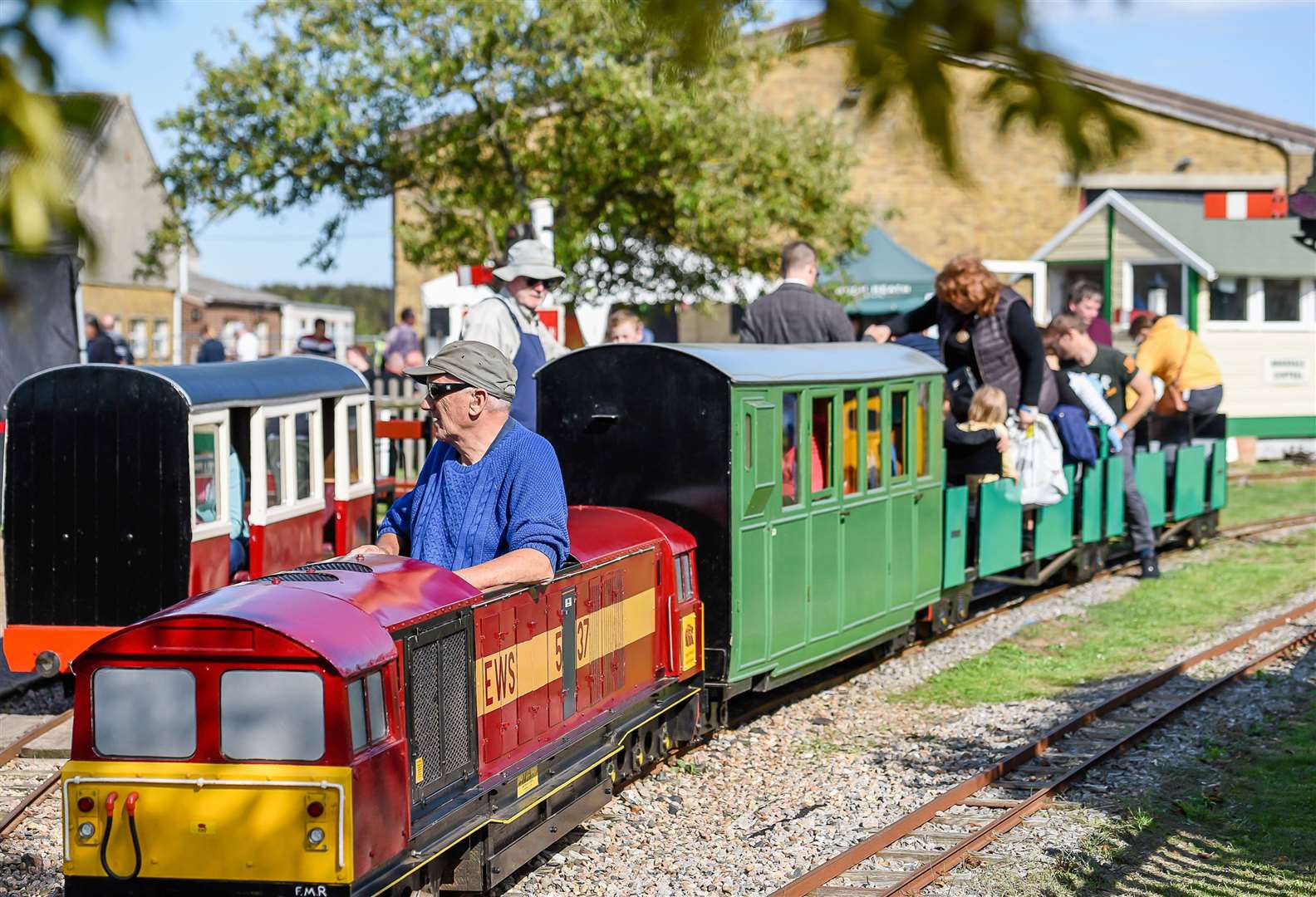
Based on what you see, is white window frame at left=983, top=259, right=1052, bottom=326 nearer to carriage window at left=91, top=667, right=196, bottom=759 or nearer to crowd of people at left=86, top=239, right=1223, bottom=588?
crowd of people at left=86, top=239, right=1223, bottom=588

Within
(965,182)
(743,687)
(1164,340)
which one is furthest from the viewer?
(1164,340)

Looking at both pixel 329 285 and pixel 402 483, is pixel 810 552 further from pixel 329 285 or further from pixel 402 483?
pixel 329 285

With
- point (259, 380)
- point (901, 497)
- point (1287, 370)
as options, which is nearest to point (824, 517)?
point (901, 497)

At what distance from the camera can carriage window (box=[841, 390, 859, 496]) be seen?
Result: 9602mm

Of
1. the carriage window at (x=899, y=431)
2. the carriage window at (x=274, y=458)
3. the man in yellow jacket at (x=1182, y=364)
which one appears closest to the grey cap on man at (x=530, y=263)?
the carriage window at (x=274, y=458)

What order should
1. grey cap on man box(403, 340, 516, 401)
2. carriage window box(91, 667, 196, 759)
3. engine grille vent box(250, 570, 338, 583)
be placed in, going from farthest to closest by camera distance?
grey cap on man box(403, 340, 516, 401)
engine grille vent box(250, 570, 338, 583)
carriage window box(91, 667, 196, 759)

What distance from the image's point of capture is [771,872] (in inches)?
263

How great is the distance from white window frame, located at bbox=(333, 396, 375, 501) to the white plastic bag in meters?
4.84

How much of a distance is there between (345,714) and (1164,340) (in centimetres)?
1279

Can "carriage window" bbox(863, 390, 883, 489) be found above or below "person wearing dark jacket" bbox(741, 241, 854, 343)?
below

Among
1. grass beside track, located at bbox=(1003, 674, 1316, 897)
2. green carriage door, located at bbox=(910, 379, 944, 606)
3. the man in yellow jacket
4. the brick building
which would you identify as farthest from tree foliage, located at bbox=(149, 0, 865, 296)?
grass beside track, located at bbox=(1003, 674, 1316, 897)

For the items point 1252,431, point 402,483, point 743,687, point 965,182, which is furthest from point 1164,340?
point 965,182

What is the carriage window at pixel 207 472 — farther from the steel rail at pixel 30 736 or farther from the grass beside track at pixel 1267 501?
the grass beside track at pixel 1267 501

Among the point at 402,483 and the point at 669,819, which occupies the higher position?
the point at 402,483
